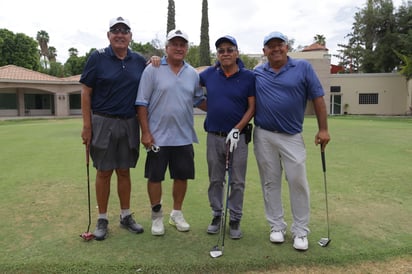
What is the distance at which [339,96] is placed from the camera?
37625 mm

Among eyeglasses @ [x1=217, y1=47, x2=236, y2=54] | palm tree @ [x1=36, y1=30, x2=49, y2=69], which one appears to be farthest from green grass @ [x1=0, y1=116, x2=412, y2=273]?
palm tree @ [x1=36, y1=30, x2=49, y2=69]

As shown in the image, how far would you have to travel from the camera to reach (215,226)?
405 cm

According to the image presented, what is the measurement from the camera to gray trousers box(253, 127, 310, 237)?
3.73m

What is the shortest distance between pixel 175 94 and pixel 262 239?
1690 millimetres

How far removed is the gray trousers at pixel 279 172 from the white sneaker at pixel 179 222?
2.89ft

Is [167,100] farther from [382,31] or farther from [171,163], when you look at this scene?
[382,31]

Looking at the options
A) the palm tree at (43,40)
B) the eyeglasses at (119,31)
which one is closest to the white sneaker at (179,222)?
the eyeglasses at (119,31)

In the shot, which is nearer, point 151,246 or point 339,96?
point 151,246

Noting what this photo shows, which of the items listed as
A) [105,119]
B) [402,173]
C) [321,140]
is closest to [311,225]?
[321,140]

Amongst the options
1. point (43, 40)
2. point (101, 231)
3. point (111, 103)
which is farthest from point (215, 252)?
point (43, 40)

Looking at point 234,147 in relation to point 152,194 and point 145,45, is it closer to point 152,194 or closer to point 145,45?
point 152,194

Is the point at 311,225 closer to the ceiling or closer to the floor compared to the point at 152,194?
closer to the floor

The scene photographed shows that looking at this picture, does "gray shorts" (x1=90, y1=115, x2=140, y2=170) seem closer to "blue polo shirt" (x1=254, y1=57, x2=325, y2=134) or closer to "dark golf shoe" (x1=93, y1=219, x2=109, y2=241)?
"dark golf shoe" (x1=93, y1=219, x2=109, y2=241)

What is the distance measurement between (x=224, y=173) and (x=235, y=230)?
591 millimetres
